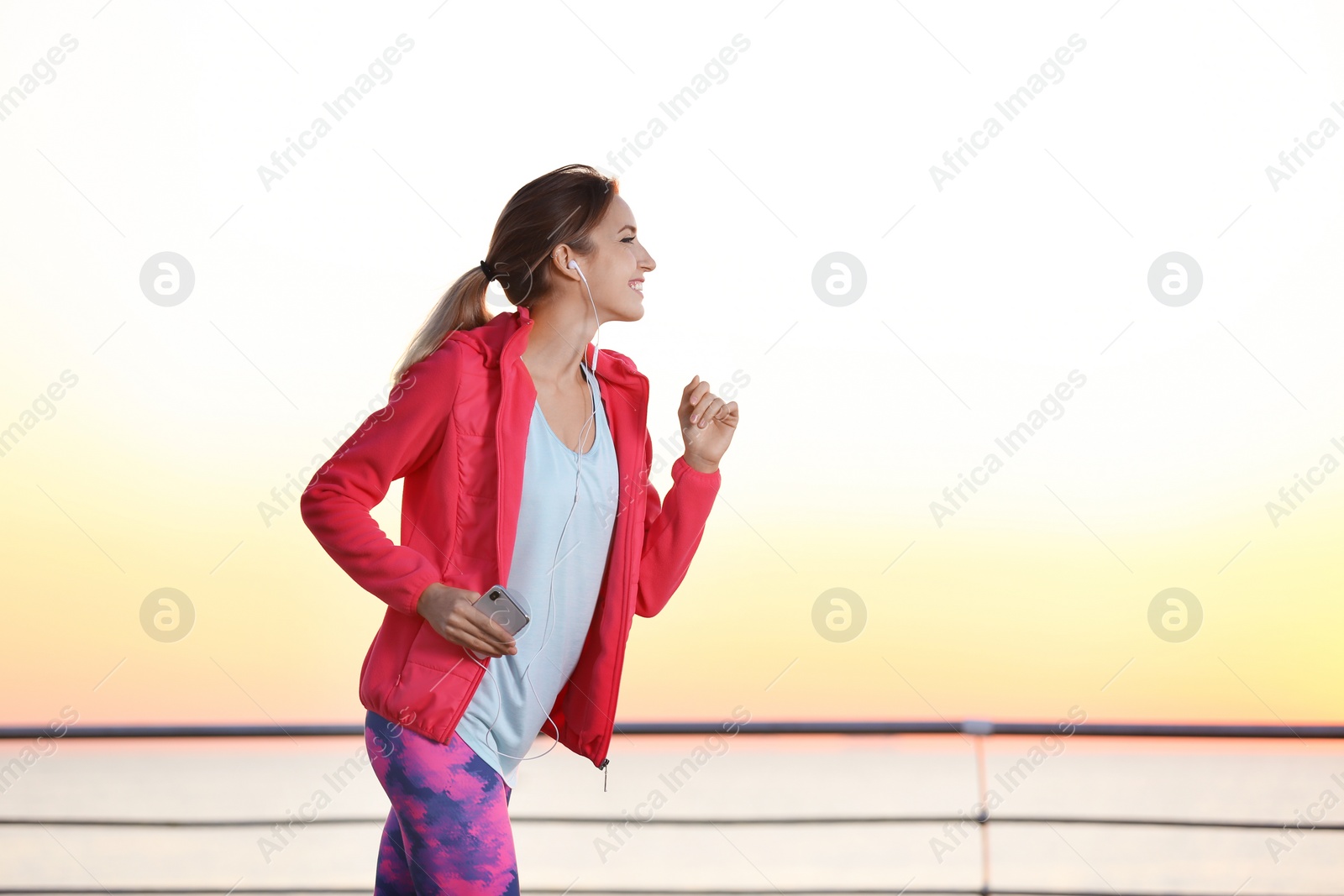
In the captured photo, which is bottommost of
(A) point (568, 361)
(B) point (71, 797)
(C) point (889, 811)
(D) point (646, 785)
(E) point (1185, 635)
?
(B) point (71, 797)

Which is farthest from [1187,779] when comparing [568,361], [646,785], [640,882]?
[568,361]

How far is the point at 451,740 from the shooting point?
56.2 inches

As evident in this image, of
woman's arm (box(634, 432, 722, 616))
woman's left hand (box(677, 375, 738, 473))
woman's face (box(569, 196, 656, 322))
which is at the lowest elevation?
woman's arm (box(634, 432, 722, 616))

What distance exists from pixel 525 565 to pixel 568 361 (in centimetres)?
33

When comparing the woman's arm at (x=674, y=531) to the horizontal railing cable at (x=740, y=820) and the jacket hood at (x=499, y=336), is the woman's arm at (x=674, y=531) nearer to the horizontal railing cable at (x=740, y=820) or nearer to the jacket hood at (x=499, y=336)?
the jacket hood at (x=499, y=336)

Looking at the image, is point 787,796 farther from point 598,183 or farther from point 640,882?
point 598,183

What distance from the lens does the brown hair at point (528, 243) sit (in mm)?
1619

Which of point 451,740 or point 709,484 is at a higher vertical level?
point 709,484

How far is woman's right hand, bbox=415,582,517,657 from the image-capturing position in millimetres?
1347

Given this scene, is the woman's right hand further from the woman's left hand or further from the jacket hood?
the woman's left hand

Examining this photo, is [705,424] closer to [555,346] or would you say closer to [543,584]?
[555,346]

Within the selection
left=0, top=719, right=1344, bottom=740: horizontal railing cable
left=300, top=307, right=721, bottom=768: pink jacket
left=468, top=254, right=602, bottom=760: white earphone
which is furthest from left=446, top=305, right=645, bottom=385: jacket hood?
left=0, top=719, right=1344, bottom=740: horizontal railing cable

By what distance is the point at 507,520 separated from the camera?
1.47 metres

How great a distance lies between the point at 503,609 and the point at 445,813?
10.9 inches
